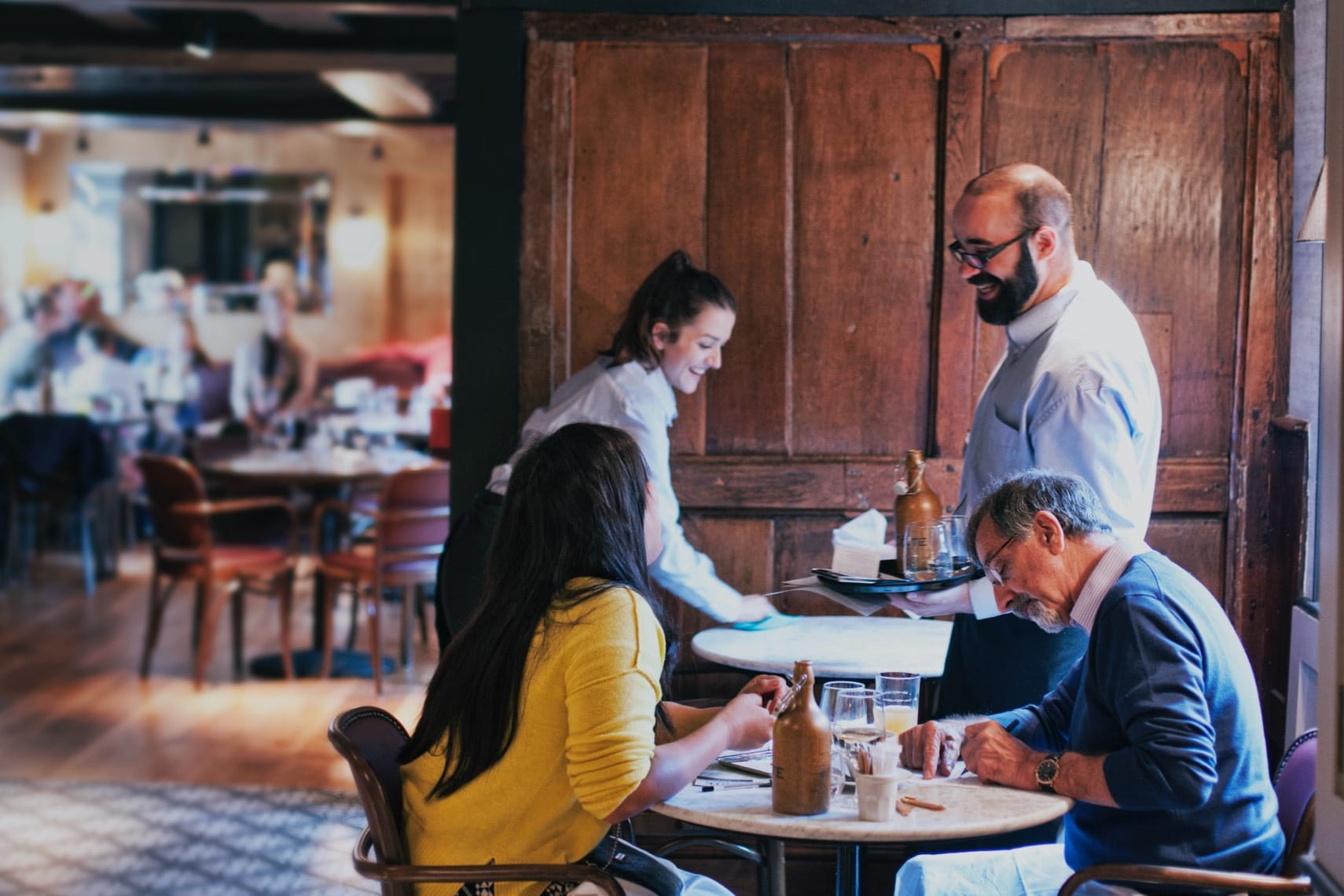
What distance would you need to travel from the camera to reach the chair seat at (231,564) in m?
5.73

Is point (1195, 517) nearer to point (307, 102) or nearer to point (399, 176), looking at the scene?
point (307, 102)

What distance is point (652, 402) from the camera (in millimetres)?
3035

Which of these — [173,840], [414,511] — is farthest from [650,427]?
[414,511]

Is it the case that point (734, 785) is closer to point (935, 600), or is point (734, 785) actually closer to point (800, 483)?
point (935, 600)

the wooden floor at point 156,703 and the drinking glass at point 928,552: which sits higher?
the drinking glass at point 928,552

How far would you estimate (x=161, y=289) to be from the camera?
463 inches

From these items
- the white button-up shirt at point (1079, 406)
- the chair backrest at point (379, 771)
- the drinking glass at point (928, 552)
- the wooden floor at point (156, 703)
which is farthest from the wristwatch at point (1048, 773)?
the wooden floor at point (156, 703)

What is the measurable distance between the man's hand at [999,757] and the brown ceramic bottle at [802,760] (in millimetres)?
287

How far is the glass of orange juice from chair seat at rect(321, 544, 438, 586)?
3.91 meters

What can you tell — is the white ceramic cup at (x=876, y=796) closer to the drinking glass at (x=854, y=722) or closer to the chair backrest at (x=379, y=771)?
the drinking glass at (x=854, y=722)

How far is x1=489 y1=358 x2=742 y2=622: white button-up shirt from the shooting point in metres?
2.94

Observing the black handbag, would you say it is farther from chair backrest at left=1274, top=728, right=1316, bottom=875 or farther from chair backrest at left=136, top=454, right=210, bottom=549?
chair backrest at left=136, top=454, right=210, bottom=549

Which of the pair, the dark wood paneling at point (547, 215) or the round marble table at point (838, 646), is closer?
the round marble table at point (838, 646)

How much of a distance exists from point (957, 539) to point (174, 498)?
13.3ft
